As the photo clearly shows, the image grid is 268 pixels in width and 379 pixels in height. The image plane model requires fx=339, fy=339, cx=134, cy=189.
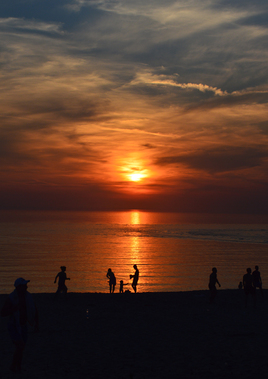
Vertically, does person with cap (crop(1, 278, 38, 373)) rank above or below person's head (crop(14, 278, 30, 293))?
below

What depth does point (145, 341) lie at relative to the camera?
11.2 m

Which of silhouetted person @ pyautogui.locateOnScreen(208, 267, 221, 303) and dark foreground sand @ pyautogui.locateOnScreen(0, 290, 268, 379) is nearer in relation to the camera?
dark foreground sand @ pyautogui.locateOnScreen(0, 290, 268, 379)

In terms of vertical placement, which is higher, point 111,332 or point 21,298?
point 21,298

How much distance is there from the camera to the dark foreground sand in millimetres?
8297

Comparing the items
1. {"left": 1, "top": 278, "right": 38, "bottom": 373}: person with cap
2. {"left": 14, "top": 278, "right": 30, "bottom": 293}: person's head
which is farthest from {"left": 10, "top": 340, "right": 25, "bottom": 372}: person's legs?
{"left": 14, "top": 278, "right": 30, "bottom": 293}: person's head

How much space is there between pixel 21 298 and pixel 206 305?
1311cm

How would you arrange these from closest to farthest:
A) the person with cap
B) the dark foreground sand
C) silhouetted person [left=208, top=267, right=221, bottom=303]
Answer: the person with cap, the dark foreground sand, silhouetted person [left=208, top=267, right=221, bottom=303]

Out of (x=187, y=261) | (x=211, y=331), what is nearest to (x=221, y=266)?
(x=187, y=261)

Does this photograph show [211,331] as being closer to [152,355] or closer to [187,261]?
[152,355]

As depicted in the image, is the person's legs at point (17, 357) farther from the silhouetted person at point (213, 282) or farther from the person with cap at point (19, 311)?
the silhouetted person at point (213, 282)

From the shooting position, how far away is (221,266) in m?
44.2

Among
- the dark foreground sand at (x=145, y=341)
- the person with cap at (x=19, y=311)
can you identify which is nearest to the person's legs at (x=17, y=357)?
the person with cap at (x=19, y=311)

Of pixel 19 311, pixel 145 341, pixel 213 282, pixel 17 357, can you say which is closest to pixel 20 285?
pixel 19 311

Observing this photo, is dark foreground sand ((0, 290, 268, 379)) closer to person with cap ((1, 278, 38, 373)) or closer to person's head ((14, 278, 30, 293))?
person with cap ((1, 278, 38, 373))
